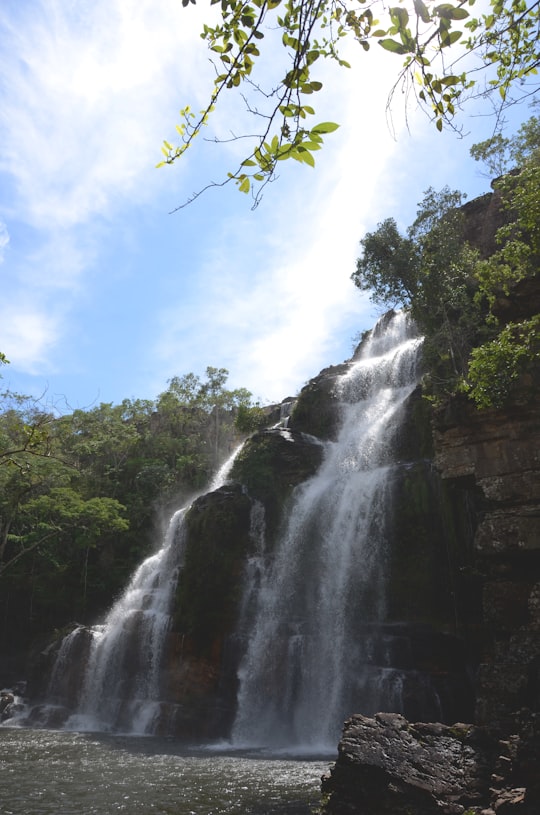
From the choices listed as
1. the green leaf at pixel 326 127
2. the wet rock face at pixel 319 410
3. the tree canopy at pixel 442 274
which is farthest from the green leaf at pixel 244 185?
the wet rock face at pixel 319 410

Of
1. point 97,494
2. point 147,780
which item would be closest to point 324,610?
point 147,780

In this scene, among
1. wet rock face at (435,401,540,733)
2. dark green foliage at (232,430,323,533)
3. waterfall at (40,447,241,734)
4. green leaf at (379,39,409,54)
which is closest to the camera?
green leaf at (379,39,409,54)

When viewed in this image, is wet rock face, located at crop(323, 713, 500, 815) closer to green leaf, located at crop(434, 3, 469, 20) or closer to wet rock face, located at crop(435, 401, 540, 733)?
wet rock face, located at crop(435, 401, 540, 733)

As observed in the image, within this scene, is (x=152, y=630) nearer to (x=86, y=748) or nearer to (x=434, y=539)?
(x=86, y=748)

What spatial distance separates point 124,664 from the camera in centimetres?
1925

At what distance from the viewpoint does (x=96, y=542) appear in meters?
28.7

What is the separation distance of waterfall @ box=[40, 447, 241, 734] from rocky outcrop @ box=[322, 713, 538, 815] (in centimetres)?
1209

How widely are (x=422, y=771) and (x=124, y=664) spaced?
15013 mm

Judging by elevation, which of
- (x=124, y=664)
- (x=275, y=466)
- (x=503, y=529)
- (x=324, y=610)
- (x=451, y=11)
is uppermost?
(x=275, y=466)

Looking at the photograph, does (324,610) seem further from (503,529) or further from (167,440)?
(167,440)

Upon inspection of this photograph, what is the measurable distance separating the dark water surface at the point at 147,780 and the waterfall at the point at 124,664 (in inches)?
143

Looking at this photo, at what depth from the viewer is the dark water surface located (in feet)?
27.2

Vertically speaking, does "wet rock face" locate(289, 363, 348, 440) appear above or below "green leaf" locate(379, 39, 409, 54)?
above

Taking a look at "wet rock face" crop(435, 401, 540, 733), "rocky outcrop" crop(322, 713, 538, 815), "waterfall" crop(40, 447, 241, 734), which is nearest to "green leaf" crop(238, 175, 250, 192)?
"rocky outcrop" crop(322, 713, 538, 815)
